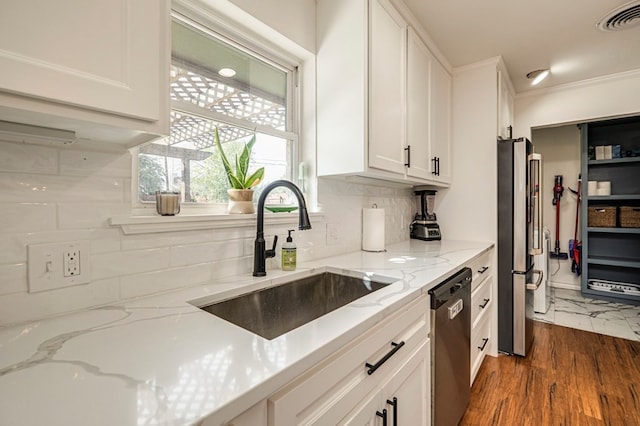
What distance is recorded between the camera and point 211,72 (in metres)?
1.34

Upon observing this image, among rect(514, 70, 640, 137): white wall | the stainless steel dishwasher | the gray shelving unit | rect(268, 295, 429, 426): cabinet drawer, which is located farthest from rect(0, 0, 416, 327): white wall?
the gray shelving unit

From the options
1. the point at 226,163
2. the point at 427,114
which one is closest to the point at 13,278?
the point at 226,163

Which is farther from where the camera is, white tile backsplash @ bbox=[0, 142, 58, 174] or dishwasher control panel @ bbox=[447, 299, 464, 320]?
dishwasher control panel @ bbox=[447, 299, 464, 320]

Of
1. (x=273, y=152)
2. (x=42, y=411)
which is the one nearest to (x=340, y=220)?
(x=273, y=152)

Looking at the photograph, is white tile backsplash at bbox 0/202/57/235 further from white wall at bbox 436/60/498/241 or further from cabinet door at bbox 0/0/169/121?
white wall at bbox 436/60/498/241

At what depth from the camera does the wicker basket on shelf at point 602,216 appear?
371cm

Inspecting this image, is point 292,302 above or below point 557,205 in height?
below

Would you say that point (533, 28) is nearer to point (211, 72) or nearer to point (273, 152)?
point (273, 152)

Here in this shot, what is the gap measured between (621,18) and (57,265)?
3183 mm

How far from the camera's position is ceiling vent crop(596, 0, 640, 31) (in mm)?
1822

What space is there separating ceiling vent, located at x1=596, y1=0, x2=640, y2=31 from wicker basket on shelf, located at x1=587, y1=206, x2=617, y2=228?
8.34 feet

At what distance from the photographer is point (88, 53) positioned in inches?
24.9

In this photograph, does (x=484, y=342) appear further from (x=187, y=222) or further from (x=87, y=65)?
(x=87, y=65)

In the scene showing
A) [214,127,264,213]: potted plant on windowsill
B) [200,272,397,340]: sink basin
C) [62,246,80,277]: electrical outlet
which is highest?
[214,127,264,213]: potted plant on windowsill
